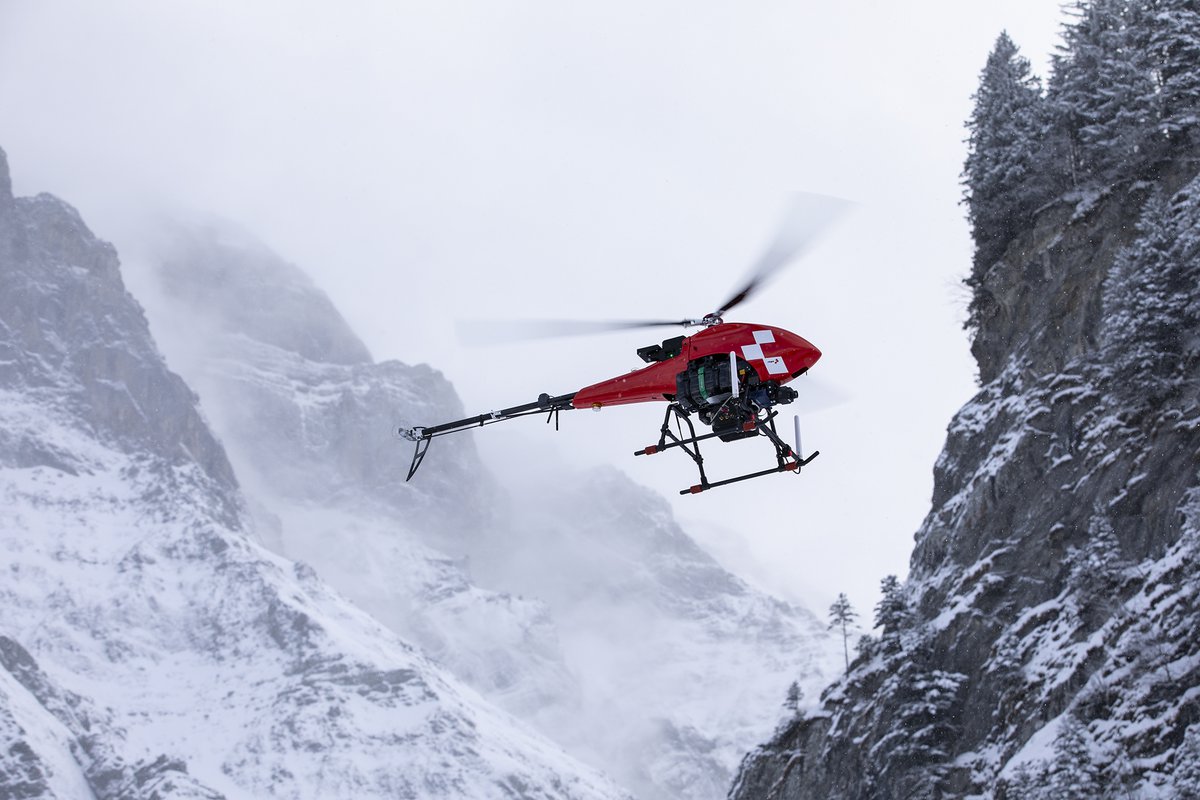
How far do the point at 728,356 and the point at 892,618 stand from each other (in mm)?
26818

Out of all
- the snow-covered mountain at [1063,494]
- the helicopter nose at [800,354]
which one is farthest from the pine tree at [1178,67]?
the helicopter nose at [800,354]

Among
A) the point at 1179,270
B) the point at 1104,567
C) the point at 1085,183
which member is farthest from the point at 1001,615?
the point at 1085,183

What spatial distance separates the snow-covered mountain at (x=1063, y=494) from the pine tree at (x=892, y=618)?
93 millimetres

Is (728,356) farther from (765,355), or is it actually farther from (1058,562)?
(1058,562)

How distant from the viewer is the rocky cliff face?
141ft

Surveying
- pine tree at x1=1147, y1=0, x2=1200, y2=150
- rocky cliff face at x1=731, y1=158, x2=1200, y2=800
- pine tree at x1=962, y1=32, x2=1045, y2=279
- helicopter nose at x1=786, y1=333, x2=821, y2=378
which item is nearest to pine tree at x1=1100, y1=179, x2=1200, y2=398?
rocky cliff face at x1=731, y1=158, x2=1200, y2=800

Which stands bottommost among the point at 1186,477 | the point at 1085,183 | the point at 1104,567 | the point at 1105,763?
the point at 1105,763

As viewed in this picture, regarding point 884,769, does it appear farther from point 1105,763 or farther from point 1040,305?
point 1040,305

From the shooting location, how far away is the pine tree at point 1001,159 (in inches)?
2458

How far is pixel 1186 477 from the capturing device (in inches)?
1873

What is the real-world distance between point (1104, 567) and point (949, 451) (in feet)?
53.5

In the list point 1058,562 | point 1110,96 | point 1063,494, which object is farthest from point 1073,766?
point 1110,96

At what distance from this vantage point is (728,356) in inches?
1278

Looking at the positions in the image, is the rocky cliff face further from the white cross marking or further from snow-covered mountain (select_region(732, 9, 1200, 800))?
the white cross marking
